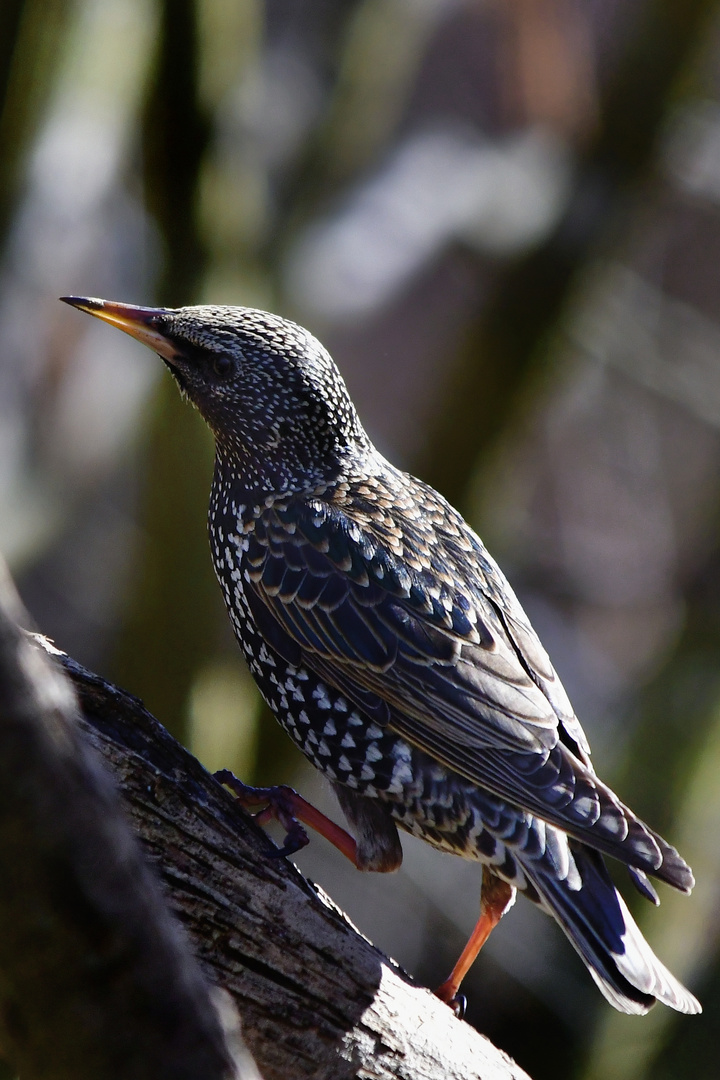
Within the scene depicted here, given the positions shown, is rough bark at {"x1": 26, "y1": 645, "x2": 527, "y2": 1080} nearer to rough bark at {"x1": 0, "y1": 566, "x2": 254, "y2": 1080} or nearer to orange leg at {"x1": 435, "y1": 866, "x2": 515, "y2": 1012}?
orange leg at {"x1": 435, "y1": 866, "x2": 515, "y2": 1012}

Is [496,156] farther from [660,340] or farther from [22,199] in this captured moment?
[22,199]

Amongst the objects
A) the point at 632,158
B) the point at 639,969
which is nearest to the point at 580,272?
the point at 632,158

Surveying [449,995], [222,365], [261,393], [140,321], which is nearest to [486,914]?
[449,995]

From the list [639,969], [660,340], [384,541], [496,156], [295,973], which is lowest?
[295,973]

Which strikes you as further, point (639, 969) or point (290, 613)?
point (290, 613)

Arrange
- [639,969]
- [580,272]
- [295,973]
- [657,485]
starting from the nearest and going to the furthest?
[295,973], [639,969], [580,272], [657,485]

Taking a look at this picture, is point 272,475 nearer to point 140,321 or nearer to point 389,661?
point 140,321

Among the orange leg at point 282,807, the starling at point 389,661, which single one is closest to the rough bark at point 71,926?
the starling at point 389,661
